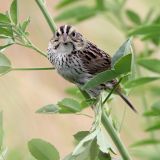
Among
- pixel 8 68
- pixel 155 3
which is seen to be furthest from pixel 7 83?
pixel 8 68

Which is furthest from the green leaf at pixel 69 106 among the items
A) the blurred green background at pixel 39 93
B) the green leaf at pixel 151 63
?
the blurred green background at pixel 39 93

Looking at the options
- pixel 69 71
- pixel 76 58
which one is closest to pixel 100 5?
pixel 76 58

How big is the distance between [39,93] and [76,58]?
5.97 meters

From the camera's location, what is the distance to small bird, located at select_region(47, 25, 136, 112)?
87.2 inches

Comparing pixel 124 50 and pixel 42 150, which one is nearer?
pixel 124 50

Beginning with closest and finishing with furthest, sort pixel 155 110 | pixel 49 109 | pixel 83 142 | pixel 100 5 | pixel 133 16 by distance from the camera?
pixel 83 142
pixel 49 109
pixel 155 110
pixel 100 5
pixel 133 16

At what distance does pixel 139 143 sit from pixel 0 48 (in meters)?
0.85

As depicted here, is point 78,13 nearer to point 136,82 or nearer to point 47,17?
point 136,82

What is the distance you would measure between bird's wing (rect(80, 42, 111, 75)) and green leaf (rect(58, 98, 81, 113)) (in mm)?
509

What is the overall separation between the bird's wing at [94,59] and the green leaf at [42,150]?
675 millimetres

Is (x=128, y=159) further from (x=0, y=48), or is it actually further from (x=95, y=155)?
(x=0, y=48)

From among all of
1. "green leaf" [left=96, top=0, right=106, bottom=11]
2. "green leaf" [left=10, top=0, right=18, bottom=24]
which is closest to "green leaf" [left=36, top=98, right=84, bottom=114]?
"green leaf" [left=10, top=0, right=18, bottom=24]

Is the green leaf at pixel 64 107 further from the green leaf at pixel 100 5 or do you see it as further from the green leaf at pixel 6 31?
the green leaf at pixel 100 5

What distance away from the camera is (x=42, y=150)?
1640 millimetres
